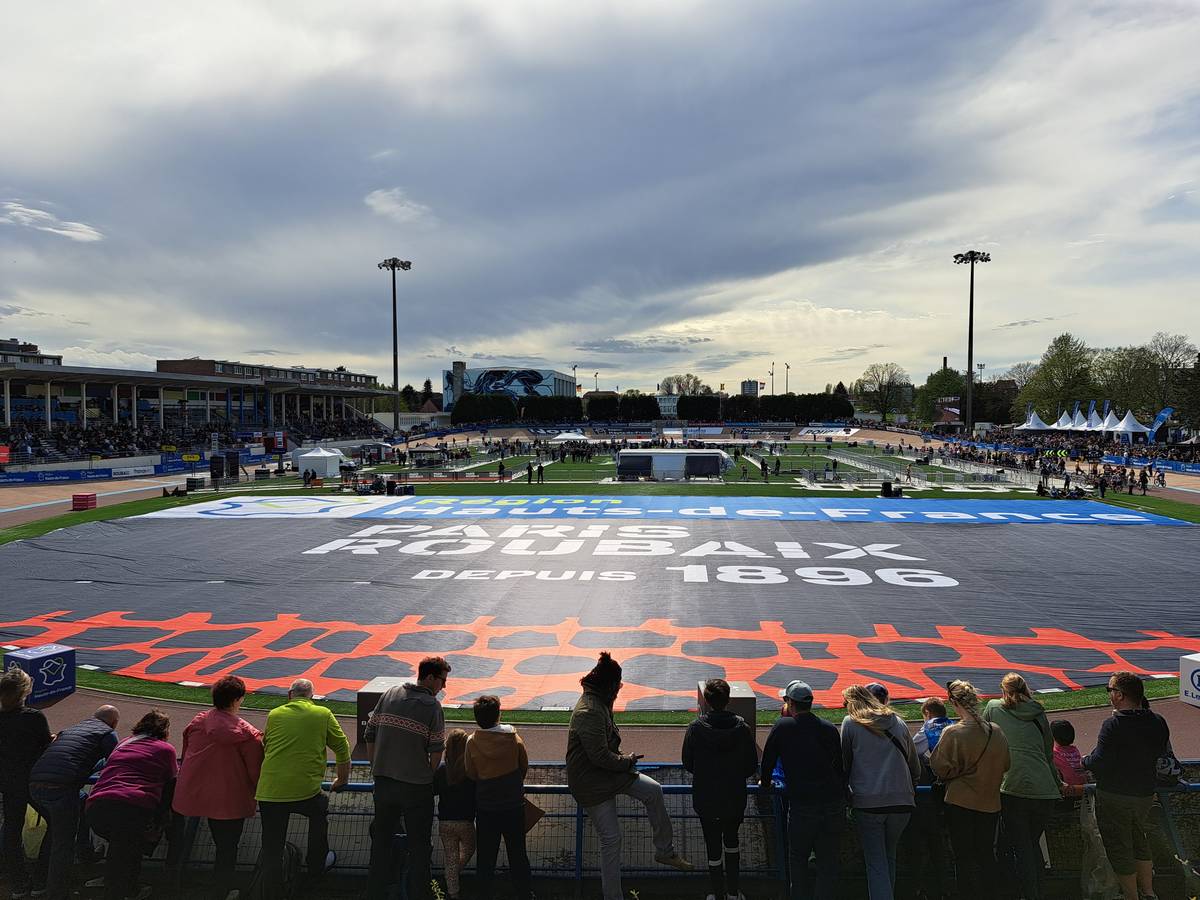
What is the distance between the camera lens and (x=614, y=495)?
3681 centimetres

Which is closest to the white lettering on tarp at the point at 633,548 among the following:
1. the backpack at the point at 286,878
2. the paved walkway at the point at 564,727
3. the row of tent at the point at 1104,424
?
the paved walkway at the point at 564,727

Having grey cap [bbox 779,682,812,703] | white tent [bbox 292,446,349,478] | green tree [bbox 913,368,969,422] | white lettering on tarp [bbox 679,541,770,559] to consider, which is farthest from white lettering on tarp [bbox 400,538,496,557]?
A: green tree [bbox 913,368,969,422]

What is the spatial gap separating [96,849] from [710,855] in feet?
16.3

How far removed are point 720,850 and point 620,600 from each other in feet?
36.4

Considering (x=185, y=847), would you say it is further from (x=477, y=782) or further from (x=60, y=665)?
(x=60, y=665)

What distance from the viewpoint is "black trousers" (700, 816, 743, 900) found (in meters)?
5.26

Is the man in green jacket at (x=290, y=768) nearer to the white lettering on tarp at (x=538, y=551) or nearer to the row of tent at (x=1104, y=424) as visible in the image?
the white lettering on tarp at (x=538, y=551)

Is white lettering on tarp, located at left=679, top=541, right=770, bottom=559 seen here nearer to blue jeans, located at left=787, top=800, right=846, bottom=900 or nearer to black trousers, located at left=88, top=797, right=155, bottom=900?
blue jeans, located at left=787, top=800, right=846, bottom=900

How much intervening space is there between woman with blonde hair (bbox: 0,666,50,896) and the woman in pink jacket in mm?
1265

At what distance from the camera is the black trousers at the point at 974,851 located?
522 centimetres

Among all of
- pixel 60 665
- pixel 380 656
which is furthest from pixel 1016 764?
pixel 60 665

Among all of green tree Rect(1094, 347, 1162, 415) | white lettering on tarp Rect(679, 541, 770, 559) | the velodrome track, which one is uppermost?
green tree Rect(1094, 347, 1162, 415)

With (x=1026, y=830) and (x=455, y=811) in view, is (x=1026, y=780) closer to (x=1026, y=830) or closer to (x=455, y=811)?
(x=1026, y=830)

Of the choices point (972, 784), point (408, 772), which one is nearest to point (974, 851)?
point (972, 784)
